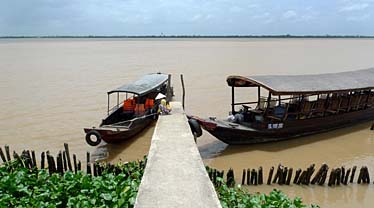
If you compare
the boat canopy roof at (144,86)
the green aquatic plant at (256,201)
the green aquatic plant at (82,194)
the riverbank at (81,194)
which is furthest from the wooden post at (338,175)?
the boat canopy roof at (144,86)

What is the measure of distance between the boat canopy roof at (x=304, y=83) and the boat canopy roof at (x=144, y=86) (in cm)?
317

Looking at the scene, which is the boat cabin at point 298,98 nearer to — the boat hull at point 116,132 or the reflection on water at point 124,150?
the reflection on water at point 124,150

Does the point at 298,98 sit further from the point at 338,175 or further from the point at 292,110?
the point at 338,175

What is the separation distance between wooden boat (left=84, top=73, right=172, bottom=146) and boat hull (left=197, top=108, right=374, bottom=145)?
253cm

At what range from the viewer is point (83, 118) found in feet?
51.3

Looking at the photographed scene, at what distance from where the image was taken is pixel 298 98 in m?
13.2

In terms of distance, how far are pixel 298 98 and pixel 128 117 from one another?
6.20 metres

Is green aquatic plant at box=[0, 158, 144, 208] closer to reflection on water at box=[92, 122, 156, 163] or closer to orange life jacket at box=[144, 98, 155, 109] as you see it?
reflection on water at box=[92, 122, 156, 163]

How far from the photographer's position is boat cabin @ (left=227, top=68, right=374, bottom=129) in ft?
38.4

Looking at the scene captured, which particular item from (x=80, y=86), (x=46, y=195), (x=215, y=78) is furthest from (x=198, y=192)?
(x=215, y=78)

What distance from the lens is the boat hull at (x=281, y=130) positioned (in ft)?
36.7

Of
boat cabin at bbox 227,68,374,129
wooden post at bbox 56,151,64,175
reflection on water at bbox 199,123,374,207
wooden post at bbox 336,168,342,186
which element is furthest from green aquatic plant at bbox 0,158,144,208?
boat cabin at bbox 227,68,374,129

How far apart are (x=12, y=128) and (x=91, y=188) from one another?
9.55m

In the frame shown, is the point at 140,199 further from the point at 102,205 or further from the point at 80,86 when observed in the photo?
the point at 80,86
